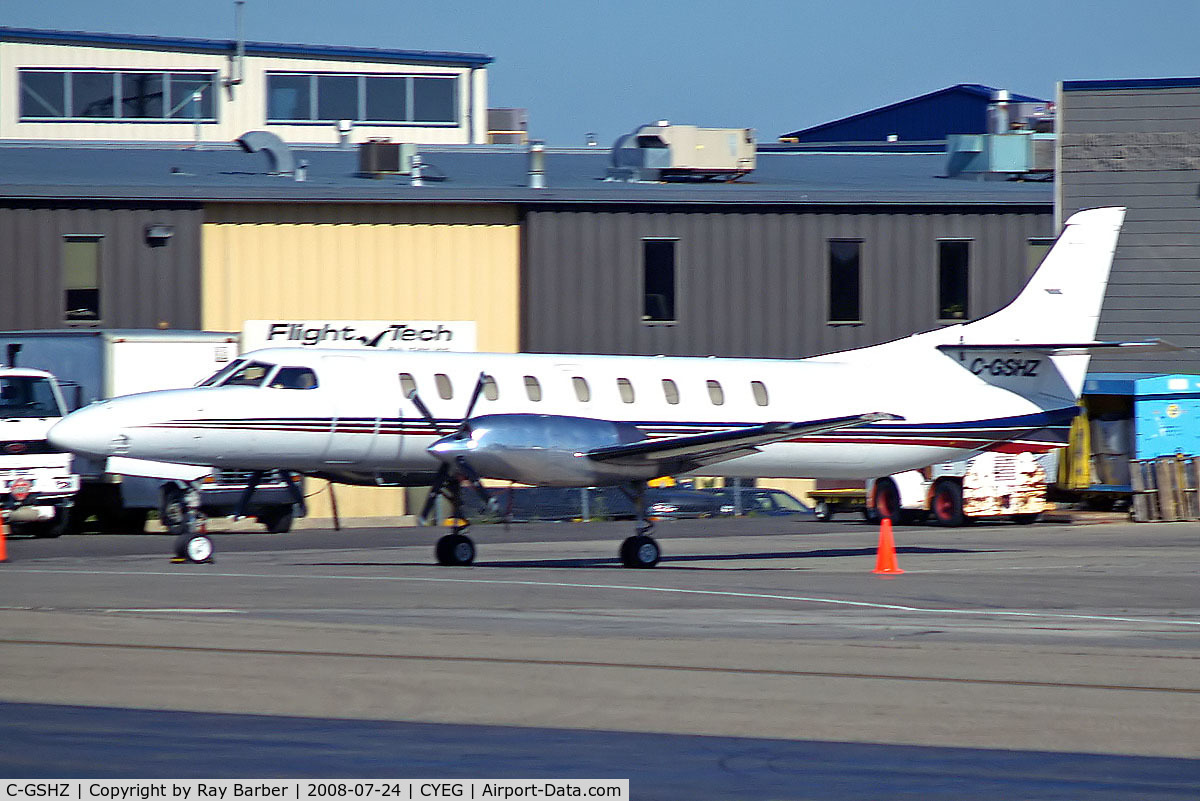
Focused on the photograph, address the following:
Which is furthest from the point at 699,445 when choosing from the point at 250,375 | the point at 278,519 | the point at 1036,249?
the point at 1036,249

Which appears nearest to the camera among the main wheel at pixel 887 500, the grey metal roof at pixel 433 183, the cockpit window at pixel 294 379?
the cockpit window at pixel 294 379

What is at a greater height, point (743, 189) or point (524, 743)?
point (743, 189)

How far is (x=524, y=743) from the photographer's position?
302 inches

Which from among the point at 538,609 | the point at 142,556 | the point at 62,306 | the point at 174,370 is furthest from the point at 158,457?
the point at 62,306

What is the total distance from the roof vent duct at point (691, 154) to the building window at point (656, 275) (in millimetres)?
2584

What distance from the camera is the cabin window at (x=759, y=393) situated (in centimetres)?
2128

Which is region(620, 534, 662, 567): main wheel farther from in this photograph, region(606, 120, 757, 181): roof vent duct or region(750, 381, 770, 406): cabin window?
region(606, 120, 757, 181): roof vent duct

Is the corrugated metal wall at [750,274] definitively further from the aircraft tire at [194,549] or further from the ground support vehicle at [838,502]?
the aircraft tire at [194,549]

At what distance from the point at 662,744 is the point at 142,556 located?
15190 millimetres

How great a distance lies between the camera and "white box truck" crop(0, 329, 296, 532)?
87.4 feet

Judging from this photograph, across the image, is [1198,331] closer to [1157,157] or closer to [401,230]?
[1157,157]

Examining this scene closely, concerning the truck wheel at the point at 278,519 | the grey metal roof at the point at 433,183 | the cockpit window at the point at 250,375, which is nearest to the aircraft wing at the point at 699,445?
the cockpit window at the point at 250,375

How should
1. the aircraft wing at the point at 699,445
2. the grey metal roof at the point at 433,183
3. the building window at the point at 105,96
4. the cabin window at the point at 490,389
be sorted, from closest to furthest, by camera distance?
the aircraft wing at the point at 699,445 < the cabin window at the point at 490,389 < the grey metal roof at the point at 433,183 < the building window at the point at 105,96

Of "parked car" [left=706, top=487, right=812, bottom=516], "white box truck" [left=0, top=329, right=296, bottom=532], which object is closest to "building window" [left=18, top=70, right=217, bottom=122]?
"white box truck" [left=0, top=329, right=296, bottom=532]
